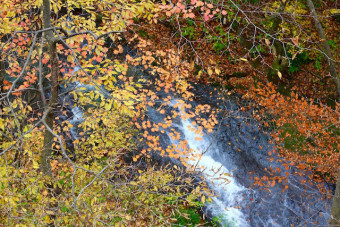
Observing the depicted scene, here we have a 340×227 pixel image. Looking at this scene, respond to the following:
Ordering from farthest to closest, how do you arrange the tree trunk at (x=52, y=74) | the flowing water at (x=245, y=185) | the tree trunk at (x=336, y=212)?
1. the flowing water at (x=245, y=185)
2. the tree trunk at (x=336, y=212)
3. the tree trunk at (x=52, y=74)

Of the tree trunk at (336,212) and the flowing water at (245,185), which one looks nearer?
the tree trunk at (336,212)

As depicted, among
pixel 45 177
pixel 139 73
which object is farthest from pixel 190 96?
pixel 45 177

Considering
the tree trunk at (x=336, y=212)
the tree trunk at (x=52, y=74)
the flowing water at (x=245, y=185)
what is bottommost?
the flowing water at (x=245, y=185)

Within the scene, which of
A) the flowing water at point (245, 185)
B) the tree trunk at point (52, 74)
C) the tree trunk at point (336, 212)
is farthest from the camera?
the flowing water at point (245, 185)

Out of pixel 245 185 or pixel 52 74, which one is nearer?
pixel 52 74

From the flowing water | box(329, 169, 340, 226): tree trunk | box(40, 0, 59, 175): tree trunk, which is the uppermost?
box(40, 0, 59, 175): tree trunk

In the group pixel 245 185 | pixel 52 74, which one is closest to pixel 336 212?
Result: pixel 245 185

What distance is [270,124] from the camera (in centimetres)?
1112

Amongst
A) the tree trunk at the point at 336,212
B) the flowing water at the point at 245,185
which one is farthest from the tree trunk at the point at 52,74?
the tree trunk at the point at 336,212

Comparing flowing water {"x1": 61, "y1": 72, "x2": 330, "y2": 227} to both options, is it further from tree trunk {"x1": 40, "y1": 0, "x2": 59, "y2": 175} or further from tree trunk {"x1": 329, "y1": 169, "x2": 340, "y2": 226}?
tree trunk {"x1": 40, "y1": 0, "x2": 59, "y2": 175}

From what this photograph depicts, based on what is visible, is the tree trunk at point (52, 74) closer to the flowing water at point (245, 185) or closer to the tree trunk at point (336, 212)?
the flowing water at point (245, 185)

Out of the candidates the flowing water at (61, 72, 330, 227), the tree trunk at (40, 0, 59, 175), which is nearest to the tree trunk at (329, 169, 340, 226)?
the flowing water at (61, 72, 330, 227)

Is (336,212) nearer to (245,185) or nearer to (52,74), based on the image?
(245,185)

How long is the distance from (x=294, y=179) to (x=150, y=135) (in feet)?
17.3
